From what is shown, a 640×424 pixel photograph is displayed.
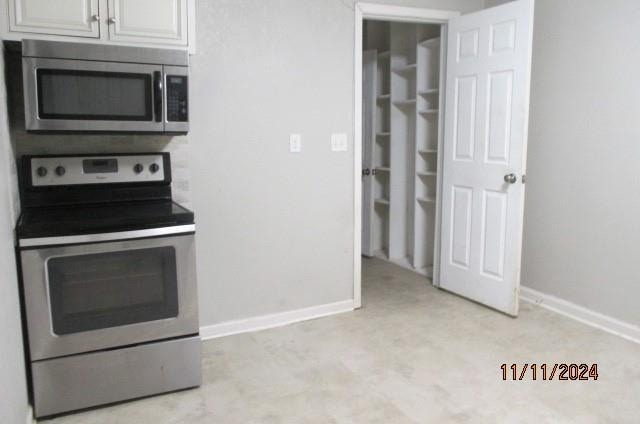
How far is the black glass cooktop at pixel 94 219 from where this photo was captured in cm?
210

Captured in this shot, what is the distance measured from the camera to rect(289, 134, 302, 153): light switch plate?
125 inches

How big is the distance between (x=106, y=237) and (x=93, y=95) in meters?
0.64

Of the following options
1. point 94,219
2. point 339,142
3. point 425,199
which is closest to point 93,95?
point 94,219

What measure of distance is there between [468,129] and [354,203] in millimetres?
941

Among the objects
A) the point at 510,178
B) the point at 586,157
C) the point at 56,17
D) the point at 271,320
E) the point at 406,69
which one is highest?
the point at 406,69

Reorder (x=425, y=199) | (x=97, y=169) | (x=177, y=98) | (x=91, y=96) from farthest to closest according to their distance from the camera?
(x=425, y=199)
(x=97, y=169)
(x=177, y=98)
(x=91, y=96)

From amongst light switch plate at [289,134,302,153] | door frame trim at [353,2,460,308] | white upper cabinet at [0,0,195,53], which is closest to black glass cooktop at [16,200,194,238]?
white upper cabinet at [0,0,195,53]

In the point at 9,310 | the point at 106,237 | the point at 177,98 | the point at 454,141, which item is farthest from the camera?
the point at 454,141

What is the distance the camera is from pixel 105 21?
7.56 feet

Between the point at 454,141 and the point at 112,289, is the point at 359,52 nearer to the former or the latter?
the point at 454,141

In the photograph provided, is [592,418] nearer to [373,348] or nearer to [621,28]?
[373,348]

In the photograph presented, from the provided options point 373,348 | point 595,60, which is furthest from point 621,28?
point 373,348

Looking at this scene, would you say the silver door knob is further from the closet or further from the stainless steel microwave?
the stainless steel microwave

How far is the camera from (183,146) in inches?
113
